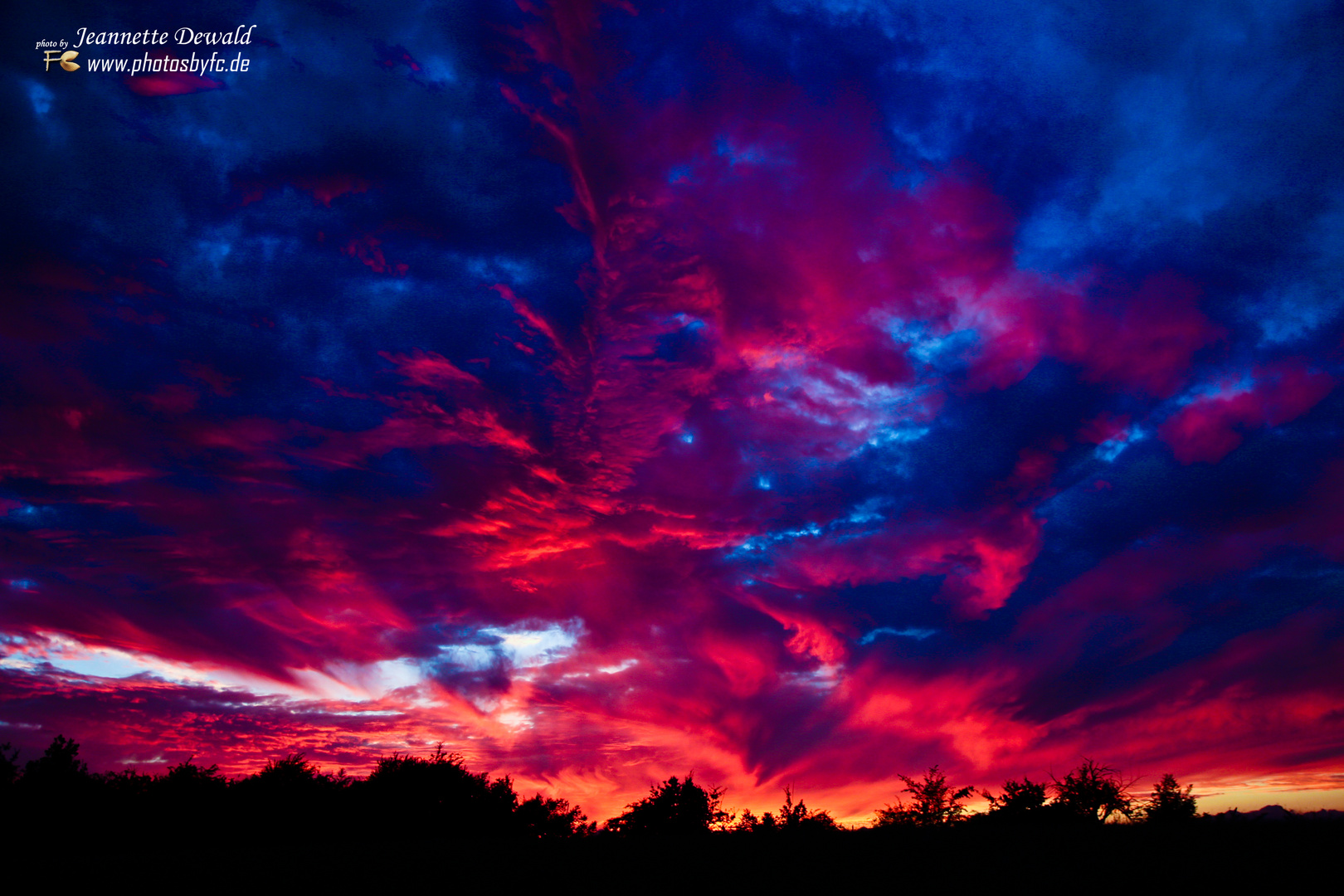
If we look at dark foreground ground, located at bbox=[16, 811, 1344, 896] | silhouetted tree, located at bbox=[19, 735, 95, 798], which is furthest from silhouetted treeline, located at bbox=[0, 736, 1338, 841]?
dark foreground ground, located at bbox=[16, 811, 1344, 896]

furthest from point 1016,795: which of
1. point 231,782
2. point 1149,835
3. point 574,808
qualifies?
point 231,782

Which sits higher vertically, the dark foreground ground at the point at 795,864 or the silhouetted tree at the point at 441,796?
the dark foreground ground at the point at 795,864

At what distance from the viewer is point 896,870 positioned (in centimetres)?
990

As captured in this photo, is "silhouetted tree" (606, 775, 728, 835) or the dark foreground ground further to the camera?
"silhouetted tree" (606, 775, 728, 835)

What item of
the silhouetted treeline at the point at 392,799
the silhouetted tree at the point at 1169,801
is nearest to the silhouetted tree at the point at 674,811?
the silhouetted treeline at the point at 392,799

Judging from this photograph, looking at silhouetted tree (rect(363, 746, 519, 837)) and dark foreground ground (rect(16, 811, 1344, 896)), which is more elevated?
dark foreground ground (rect(16, 811, 1344, 896))

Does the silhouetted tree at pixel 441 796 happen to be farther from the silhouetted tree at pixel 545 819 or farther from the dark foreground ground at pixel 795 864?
the dark foreground ground at pixel 795 864

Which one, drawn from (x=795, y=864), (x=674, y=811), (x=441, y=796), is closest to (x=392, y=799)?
(x=441, y=796)

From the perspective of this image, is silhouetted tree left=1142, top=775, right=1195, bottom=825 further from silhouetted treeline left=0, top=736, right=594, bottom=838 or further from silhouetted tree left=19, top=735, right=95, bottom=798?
Result: silhouetted tree left=19, top=735, right=95, bottom=798

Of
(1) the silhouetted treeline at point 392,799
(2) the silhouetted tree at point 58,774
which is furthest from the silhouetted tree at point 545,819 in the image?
(2) the silhouetted tree at point 58,774

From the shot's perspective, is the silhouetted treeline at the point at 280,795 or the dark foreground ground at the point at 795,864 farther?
the silhouetted treeline at the point at 280,795

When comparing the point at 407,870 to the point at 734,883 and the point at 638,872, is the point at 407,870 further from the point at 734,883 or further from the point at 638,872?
the point at 734,883

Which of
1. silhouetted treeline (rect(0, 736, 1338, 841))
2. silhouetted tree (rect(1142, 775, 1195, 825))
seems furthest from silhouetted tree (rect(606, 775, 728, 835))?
silhouetted tree (rect(1142, 775, 1195, 825))

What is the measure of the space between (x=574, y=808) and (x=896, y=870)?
252 feet
